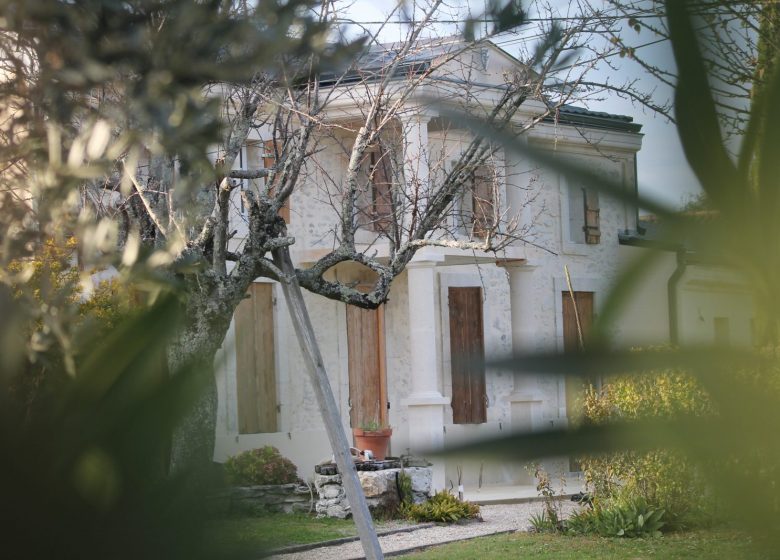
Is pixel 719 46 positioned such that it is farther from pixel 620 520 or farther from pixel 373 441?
pixel 373 441

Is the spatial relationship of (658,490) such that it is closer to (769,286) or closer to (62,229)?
(62,229)

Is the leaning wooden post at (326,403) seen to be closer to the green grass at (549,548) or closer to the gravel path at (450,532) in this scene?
the gravel path at (450,532)

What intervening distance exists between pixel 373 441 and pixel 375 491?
91 centimetres

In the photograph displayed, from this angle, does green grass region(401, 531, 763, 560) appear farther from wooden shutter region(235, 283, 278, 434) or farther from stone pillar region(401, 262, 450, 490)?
wooden shutter region(235, 283, 278, 434)

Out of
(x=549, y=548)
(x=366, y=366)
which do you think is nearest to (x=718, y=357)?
(x=549, y=548)

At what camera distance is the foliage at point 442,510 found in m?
10.2

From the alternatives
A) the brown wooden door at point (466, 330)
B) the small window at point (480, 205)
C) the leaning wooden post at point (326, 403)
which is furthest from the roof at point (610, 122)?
the brown wooden door at point (466, 330)

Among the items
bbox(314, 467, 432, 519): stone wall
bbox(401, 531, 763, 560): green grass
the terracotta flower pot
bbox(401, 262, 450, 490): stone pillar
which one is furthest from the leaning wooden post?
bbox(401, 262, 450, 490): stone pillar

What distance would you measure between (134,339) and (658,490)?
8.81 metres

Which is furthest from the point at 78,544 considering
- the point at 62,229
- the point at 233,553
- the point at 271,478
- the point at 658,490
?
the point at 271,478

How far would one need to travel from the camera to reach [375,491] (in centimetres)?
1030

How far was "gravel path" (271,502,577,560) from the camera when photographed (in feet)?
27.7

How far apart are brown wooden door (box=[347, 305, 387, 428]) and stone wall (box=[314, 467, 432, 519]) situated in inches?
81.5

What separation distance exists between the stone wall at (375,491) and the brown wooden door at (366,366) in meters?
2.07
